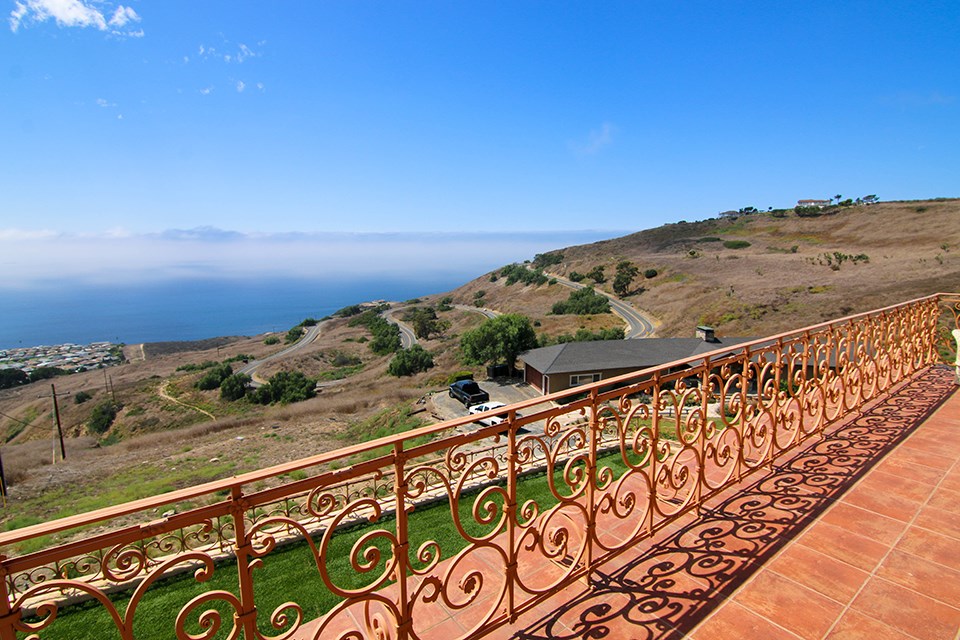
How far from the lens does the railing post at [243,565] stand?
63.4 inches

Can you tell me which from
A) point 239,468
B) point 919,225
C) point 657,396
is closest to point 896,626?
point 657,396

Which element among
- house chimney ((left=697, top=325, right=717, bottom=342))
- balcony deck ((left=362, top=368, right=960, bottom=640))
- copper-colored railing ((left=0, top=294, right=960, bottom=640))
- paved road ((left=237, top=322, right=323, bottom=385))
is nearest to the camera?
copper-colored railing ((left=0, top=294, right=960, bottom=640))

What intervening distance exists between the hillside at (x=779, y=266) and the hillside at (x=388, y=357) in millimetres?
228

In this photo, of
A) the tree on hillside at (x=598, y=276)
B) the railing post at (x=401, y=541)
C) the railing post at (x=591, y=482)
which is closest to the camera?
the railing post at (x=401, y=541)

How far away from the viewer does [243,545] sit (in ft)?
5.42

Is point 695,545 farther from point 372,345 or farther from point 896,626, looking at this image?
point 372,345

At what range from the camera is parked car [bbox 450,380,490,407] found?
25266 millimetres

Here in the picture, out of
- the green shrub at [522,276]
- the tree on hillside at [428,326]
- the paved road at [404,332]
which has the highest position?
the green shrub at [522,276]

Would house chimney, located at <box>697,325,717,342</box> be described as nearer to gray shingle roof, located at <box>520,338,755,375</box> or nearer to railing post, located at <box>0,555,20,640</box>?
gray shingle roof, located at <box>520,338,755,375</box>

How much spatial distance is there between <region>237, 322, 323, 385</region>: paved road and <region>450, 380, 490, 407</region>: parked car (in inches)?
1061

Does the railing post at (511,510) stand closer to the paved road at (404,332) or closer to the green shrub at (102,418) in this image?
the green shrub at (102,418)

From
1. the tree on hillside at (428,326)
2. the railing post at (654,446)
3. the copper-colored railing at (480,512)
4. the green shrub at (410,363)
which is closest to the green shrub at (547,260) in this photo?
the tree on hillside at (428,326)

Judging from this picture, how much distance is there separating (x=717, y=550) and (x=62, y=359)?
111 meters

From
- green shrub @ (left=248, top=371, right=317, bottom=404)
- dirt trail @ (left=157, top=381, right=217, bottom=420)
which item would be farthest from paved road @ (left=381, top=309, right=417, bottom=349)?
dirt trail @ (left=157, top=381, right=217, bottom=420)
